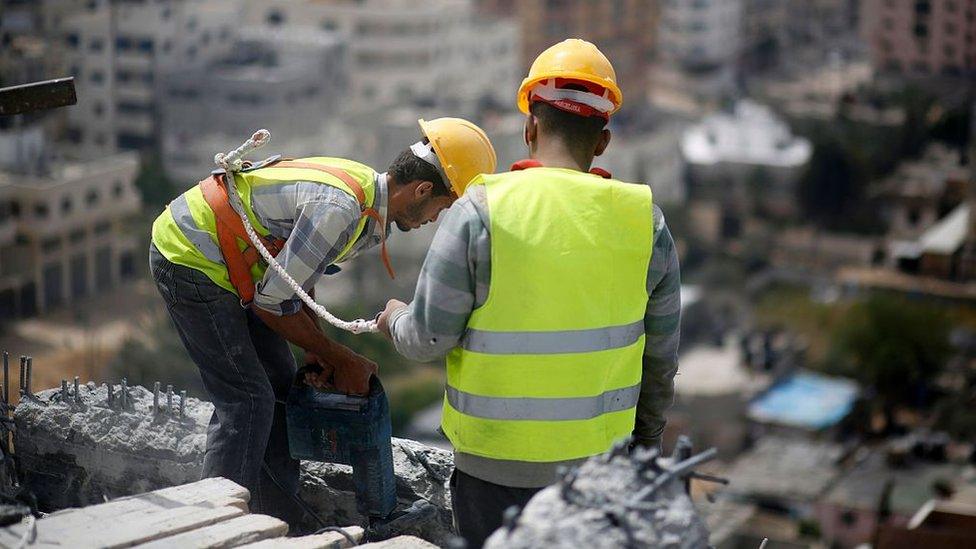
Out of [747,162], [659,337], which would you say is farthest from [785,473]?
[659,337]

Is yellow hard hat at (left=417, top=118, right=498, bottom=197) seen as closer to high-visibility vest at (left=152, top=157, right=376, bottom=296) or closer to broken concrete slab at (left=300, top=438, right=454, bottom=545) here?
high-visibility vest at (left=152, top=157, right=376, bottom=296)

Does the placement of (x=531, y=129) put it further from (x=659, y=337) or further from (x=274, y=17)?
(x=274, y=17)

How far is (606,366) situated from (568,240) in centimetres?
33

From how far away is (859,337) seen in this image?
36.8m

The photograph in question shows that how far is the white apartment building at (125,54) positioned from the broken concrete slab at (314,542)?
130 ft

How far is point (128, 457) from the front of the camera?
216 inches

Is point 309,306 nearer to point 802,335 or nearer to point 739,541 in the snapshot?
point 739,541

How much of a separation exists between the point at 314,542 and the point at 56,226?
31803 mm

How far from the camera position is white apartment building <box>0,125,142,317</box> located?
34.6 metres

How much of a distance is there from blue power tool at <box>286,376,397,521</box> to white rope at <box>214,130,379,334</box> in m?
0.26

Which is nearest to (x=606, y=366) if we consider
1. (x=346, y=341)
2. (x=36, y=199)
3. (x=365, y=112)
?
(x=346, y=341)

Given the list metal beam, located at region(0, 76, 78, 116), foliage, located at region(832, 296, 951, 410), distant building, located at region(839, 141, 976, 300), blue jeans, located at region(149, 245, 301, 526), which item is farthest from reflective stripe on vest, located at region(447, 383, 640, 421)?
distant building, located at region(839, 141, 976, 300)

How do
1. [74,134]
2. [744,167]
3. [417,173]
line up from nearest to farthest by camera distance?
[417,173] → [74,134] → [744,167]

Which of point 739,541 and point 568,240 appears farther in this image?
point 739,541
